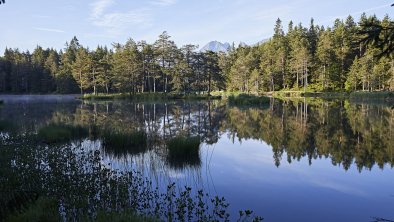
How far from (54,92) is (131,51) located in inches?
1348

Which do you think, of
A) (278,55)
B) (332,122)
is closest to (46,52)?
(278,55)

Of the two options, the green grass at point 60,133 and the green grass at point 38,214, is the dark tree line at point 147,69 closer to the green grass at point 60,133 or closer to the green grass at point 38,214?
the green grass at point 60,133

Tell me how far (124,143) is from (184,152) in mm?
3090

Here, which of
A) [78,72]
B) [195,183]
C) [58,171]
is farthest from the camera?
[78,72]

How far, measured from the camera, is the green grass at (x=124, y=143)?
44.3 feet

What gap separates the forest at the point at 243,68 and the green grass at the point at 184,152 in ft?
187

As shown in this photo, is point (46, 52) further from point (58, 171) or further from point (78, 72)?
point (58, 171)

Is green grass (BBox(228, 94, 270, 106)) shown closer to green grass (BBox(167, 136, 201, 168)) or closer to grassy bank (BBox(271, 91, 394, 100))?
grassy bank (BBox(271, 91, 394, 100))

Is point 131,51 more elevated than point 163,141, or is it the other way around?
point 131,51

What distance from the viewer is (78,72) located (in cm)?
7950

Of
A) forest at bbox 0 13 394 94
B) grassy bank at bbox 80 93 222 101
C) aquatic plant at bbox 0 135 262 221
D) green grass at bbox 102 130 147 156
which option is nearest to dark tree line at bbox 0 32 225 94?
forest at bbox 0 13 394 94

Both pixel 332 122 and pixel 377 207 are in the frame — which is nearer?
pixel 377 207

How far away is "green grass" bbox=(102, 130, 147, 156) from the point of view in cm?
1351

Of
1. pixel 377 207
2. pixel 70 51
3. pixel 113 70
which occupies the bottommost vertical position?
pixel 377 207
